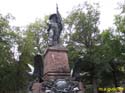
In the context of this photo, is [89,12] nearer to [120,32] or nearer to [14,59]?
[120,32]

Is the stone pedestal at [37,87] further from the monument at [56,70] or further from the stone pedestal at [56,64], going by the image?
the stone pedestal at [56,64]

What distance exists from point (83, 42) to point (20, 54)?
7.52 meters

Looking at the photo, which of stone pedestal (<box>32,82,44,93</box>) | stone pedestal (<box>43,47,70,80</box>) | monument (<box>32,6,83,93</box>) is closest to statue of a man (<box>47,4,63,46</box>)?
monument (<box>32,6,83,93</box>)

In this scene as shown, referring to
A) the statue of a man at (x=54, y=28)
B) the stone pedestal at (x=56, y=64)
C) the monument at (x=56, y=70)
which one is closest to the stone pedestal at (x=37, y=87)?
the monument at (x=56, y=70)

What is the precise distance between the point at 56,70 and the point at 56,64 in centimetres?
32

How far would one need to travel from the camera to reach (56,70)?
1490 cm

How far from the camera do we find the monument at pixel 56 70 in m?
13.8

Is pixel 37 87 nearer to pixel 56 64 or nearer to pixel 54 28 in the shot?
pixel 56 64

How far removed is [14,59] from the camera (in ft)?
107

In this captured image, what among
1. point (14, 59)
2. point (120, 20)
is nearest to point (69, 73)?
point (120, 20)

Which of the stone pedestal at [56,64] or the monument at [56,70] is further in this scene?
the stone pedestal at [56,64]

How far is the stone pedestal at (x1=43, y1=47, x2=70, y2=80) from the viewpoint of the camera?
14805 millimetres

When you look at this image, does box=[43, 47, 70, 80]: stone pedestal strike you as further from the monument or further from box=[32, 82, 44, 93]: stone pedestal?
box=[32, 82, 44, 93]: stone pedestal

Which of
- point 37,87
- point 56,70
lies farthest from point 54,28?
point 37,87
